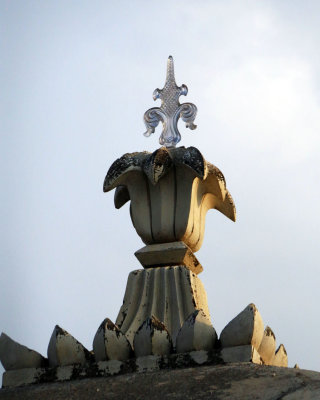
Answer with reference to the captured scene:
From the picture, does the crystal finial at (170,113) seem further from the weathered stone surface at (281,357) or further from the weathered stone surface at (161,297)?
the weathered stone surface at (281,357)

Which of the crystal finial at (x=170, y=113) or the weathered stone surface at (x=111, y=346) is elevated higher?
the crystal finial at (x=170, y=113)

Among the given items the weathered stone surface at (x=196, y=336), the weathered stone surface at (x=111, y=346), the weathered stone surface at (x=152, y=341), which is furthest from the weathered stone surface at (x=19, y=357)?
the weathered stone surface at (x=196, y=336)

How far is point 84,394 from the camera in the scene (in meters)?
3.59

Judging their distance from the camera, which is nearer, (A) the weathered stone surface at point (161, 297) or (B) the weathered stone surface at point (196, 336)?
(B) the weathered stone surface at point (196, 336)

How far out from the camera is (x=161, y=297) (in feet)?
15.0

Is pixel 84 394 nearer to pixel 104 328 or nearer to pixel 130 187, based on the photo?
pixel 104 328

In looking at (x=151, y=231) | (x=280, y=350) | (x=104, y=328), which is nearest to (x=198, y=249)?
(x=151, y=231)

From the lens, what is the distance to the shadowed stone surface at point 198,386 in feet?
10.6

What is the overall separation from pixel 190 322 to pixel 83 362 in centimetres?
62

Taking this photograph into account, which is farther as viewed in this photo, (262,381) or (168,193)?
(168,193)

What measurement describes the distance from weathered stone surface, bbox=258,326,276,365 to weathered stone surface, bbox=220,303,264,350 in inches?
12.1

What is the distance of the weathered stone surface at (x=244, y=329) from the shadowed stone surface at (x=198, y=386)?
0.15 meters

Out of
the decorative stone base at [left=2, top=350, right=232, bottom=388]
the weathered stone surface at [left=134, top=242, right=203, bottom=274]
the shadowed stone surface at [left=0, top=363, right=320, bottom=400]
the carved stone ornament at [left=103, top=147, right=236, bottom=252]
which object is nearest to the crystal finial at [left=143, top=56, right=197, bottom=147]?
the carved stone ornament at [left=103, top=147, right=236, bottom=252]

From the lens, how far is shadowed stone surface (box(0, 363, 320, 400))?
3.22 m
